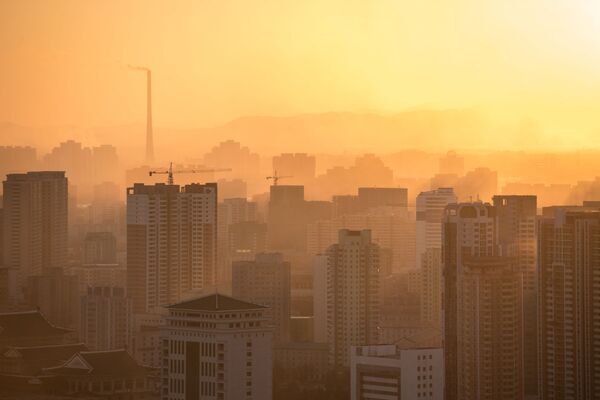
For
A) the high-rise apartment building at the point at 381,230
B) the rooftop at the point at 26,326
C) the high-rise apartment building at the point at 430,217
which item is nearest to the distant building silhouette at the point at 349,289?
the high-rise apartment building at the point at 381,230

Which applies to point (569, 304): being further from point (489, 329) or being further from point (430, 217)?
point (430, 217)

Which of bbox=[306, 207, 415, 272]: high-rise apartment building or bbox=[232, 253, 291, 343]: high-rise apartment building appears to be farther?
bbox=[306, 207, 415, 272]: high-rise apartment building

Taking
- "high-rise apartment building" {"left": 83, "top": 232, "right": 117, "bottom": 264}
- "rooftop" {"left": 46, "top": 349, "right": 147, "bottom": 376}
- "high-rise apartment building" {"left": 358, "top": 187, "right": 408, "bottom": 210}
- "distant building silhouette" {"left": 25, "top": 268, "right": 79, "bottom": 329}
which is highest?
"high-rise apartment building" {"left": 358, "top": 187, "right": 408, "bottom": 210}

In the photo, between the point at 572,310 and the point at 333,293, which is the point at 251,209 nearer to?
the point at 333,293

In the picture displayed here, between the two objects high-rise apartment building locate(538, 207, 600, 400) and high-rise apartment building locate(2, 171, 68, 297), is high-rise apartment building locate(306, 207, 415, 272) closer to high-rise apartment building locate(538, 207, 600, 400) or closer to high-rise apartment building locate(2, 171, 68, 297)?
high-rise apartment building locate(2, 171, 68, 297)

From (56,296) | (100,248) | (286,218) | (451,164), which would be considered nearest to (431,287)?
(451,164)

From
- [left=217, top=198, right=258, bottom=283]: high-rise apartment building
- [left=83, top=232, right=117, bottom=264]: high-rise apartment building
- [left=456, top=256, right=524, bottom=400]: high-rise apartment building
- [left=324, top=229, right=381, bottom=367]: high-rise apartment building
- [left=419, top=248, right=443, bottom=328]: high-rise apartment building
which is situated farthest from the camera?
[left=217, top=198, right=258, bottom=283]: high-rise apartment building

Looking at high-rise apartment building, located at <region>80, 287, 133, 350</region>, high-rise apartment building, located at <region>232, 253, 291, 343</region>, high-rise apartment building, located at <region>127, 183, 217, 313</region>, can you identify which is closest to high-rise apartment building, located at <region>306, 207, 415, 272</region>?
high-rise apartment building, located at <region>232, 253, 291, 343</region>
